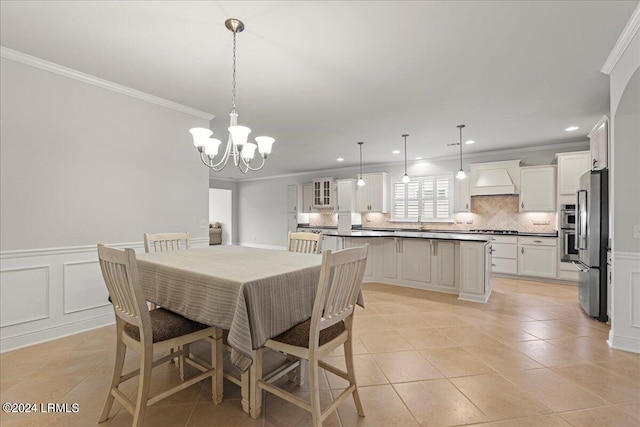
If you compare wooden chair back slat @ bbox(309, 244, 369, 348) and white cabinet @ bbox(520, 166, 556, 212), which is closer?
wooden chair back slat @ bbox(309, 244, 369, 348)

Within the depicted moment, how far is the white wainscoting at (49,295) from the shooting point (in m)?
2.50

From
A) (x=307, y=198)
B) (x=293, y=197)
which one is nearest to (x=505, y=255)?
(x=307, y=198)

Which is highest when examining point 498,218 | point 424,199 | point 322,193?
point 322,193

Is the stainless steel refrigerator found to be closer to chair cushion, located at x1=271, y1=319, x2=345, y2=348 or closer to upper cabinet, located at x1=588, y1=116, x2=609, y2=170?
upper cabinet, located at x1=588, y1=116, x2=609, y2=170

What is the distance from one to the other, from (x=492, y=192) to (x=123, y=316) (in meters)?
6.22

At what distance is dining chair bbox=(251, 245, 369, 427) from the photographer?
4.77ft

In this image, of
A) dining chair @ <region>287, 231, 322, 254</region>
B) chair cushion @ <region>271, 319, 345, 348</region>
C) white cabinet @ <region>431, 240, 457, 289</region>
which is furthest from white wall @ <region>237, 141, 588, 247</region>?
chair cushion @ <region>271, 319, 345, 348</region>

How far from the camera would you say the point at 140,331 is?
1.51 meters

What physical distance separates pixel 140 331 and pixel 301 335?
0.83 m

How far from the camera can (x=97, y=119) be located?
119 inches

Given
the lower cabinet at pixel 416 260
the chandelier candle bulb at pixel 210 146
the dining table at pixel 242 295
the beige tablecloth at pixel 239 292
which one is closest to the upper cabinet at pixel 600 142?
the lower cabinet at pixel 416 260

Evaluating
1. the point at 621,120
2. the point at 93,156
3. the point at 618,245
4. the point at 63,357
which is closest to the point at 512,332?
the point at 618,245

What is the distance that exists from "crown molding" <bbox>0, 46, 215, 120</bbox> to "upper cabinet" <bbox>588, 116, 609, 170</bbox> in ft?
16.7

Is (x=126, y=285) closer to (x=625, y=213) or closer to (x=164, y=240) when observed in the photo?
(x=164, y=240)
